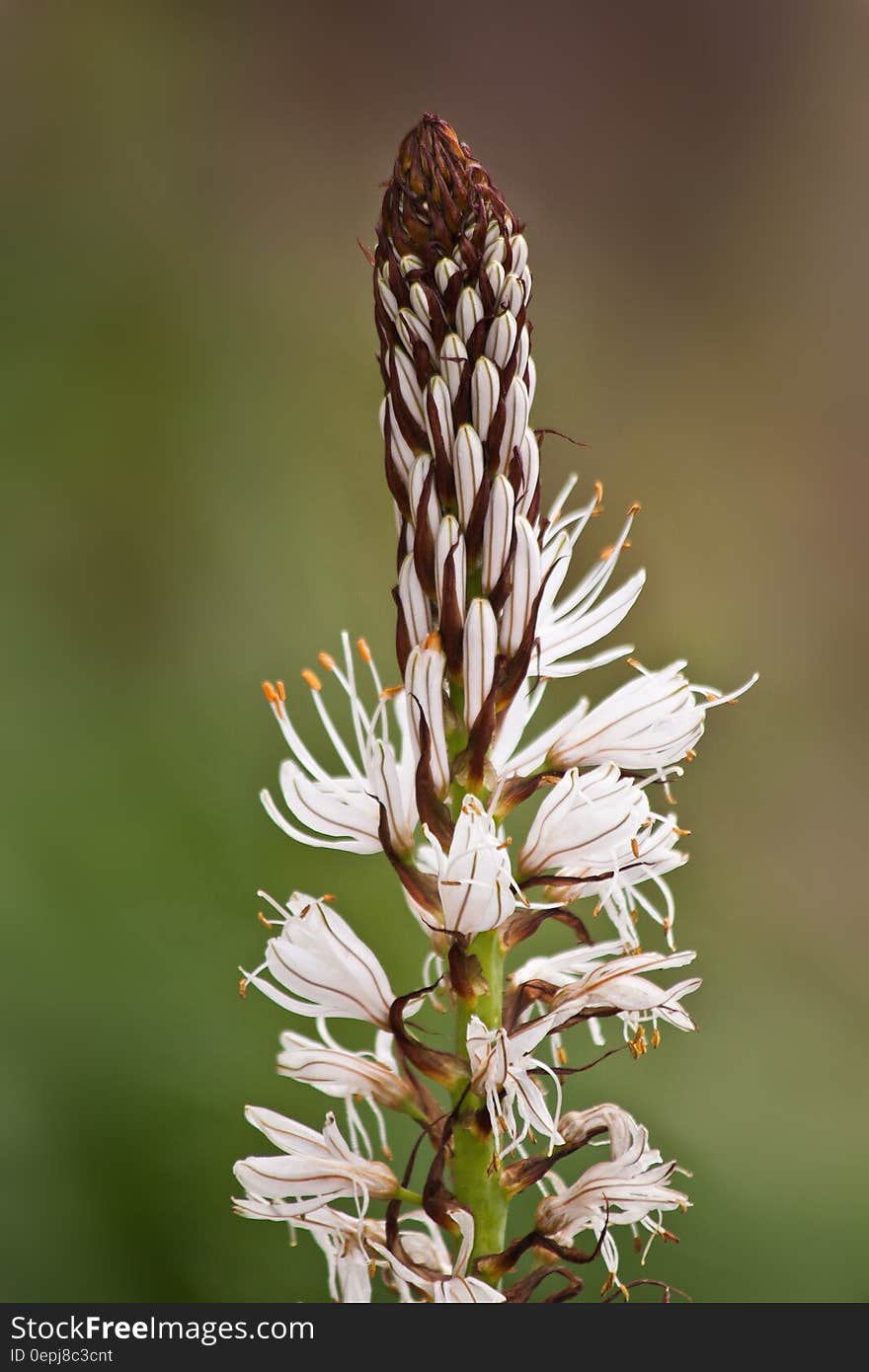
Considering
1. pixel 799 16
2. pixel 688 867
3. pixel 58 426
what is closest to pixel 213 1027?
pixel 688 867

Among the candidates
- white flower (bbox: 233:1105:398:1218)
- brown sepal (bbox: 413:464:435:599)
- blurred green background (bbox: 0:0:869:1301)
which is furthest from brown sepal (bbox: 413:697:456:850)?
blurred green background (bbox: 0:0:869:1301)

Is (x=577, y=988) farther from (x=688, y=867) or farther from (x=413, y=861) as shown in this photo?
(x=688, y=867)

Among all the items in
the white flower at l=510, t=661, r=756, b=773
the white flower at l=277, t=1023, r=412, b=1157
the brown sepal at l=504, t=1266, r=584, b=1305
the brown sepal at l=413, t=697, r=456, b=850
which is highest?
the white flower at l=510, t=661, r=756, b=773

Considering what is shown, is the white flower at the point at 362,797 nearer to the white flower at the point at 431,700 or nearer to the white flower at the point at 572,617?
the white flower at the point at 431,700

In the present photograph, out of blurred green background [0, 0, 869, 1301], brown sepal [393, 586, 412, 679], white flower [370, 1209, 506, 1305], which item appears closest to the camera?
white flower [370, 1209, 506, 1305]

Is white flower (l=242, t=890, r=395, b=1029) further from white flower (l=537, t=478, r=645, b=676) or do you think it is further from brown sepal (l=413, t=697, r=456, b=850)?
white flower (l=537, t=478, r=645, b=676)

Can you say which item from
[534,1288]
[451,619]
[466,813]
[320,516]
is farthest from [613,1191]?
[320,516]

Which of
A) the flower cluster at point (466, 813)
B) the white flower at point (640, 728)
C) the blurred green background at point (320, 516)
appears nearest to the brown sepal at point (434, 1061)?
the flower cluster at point (466, 813)

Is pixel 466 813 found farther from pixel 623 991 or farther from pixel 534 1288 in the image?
pixel 534 1288
